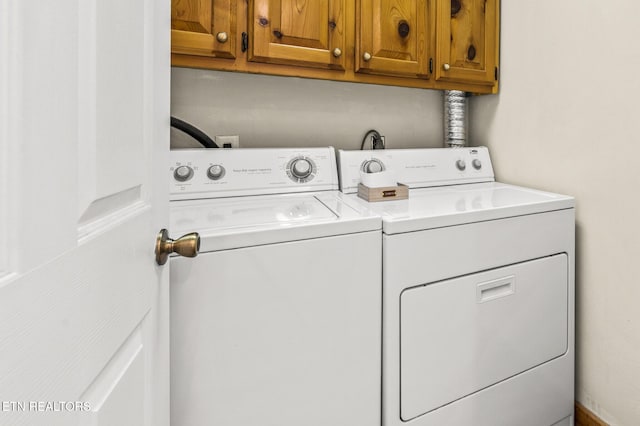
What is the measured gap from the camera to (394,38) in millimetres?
1610

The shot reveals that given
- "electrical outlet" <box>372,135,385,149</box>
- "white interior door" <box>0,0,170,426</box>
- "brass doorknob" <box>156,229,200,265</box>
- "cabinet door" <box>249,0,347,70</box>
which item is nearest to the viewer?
"white interior door" <box>0,0,170,426</box>

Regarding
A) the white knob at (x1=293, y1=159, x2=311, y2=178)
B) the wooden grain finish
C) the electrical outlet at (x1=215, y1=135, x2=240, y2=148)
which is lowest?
the white knob at (x1=293, y1=159, x2=311, y2=178)

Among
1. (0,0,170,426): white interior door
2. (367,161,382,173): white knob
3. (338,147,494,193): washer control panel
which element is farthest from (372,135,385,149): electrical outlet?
(0,0,170,426): white interior door

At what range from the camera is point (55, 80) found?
0.36 m

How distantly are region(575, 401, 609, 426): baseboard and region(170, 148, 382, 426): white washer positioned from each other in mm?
1015

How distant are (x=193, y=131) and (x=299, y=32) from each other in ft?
1.88

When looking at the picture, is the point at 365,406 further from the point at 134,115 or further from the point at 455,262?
the point at 134,115

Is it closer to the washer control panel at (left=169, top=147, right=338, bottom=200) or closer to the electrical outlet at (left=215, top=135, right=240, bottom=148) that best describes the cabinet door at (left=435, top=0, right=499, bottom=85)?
the washer control panel at (left=169, top=147, right=338, bottom=200)

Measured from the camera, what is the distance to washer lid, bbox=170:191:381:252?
93 centimetres

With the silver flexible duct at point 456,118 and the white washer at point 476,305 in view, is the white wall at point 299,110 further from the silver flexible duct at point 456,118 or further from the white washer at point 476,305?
the white washer at point 476,305

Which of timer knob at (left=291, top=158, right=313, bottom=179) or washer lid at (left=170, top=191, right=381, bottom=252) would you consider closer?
washer lid at (left=170, top=191, right=381, bottom=252)

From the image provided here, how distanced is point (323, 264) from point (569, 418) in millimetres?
1335

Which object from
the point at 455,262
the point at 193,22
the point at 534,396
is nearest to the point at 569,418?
the point at 534,396

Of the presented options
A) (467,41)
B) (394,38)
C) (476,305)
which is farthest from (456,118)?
(476,305)
